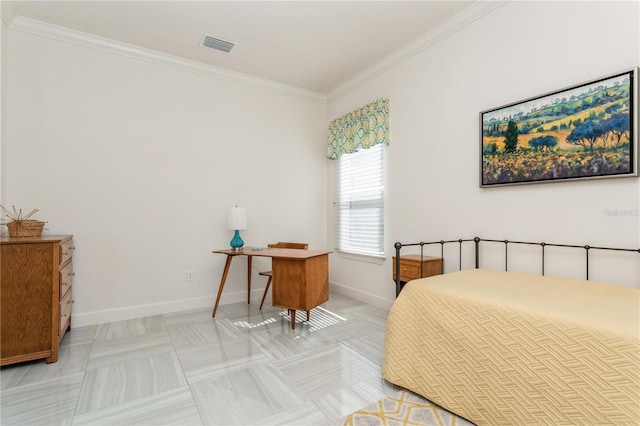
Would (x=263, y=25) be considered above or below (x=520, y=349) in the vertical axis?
above

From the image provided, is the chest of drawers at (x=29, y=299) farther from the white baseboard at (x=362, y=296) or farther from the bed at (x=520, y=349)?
the white baseboard at (x=362, y=296)

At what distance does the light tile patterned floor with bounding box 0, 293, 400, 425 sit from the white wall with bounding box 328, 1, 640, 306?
1.28m

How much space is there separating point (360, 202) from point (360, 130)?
2.92ft

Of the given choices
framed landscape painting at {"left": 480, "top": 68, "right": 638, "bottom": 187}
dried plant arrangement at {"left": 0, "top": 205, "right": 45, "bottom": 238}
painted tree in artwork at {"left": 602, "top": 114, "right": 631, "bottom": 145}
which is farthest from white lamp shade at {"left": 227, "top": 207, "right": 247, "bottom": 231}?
painted tree in artwork at {"left": 602, "top": 114, "right": 631, "bottom": 145}

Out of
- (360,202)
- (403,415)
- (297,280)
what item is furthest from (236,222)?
(403,415)

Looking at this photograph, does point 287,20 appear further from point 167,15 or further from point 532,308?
point 532,308

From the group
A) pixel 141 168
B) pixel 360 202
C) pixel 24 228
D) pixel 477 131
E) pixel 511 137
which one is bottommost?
pixel 24 228

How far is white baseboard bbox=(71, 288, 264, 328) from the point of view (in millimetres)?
3051

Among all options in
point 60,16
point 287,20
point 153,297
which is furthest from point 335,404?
point 60,16

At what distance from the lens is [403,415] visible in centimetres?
164

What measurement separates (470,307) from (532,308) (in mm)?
278

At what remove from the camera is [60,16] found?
9.09 feet

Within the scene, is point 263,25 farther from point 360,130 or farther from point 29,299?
point 29,299

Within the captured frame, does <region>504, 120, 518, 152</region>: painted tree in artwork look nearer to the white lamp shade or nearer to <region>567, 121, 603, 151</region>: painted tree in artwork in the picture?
<region>567, 121, 603, 151</region>: painted tree in artwork
